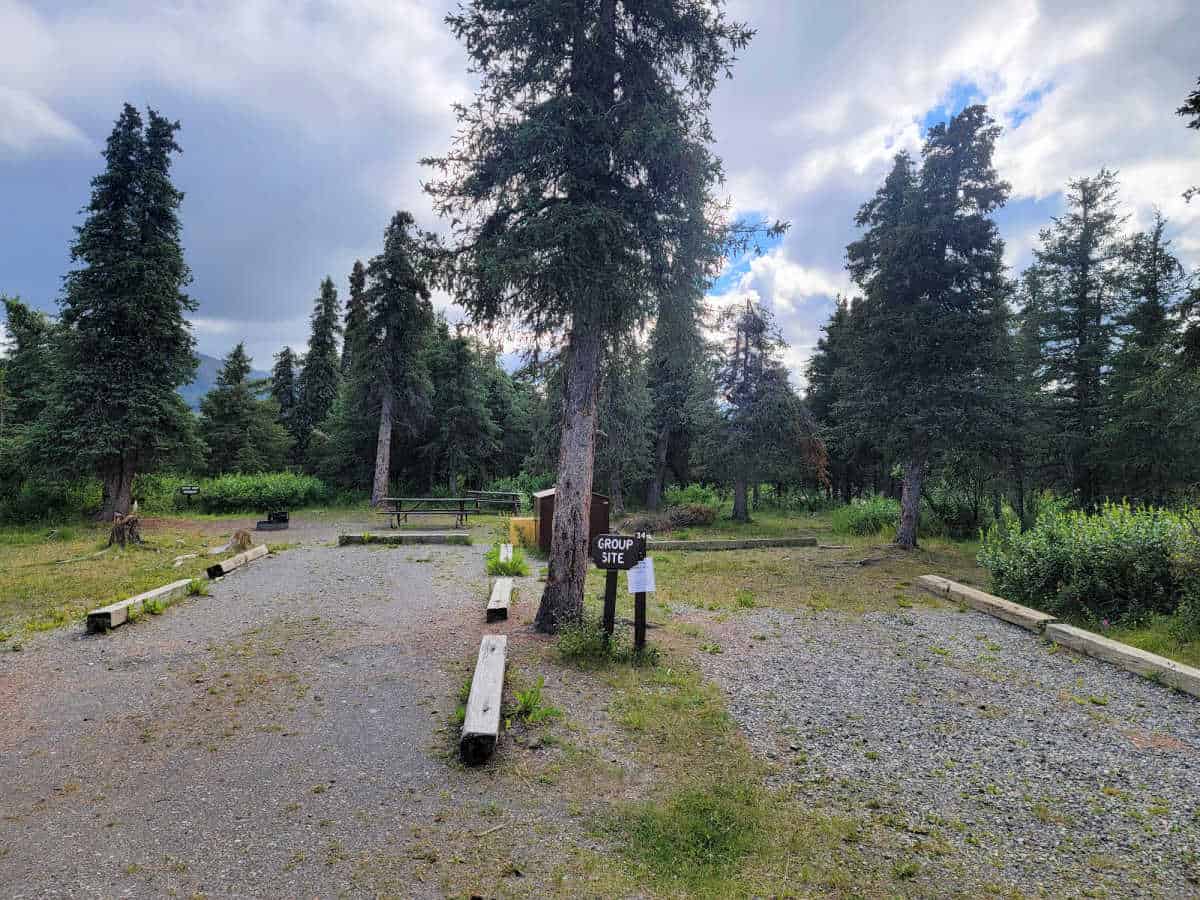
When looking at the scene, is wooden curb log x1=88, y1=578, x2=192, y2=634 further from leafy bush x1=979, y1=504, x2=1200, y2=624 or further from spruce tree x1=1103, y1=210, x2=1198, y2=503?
spruce tree x1=1103, y1=210, x2=1198, y2=503

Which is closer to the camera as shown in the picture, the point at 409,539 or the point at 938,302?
the point at 938,302

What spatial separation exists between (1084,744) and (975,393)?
9.92 m

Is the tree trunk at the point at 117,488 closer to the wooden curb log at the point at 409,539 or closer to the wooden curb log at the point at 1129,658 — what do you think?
the wooden curb log at the point at 409,539

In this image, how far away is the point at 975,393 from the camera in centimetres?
1276

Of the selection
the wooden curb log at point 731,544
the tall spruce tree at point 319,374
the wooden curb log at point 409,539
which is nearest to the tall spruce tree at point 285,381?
the tall spruce tree at point 319,374

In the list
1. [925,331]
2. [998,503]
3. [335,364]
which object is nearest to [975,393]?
[925,331]

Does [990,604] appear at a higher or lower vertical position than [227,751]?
higher

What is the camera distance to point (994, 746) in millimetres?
4484

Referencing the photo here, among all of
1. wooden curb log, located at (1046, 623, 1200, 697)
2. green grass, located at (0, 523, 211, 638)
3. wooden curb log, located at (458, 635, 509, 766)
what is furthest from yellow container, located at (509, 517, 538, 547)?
wooden curb log, located at (1046, 623, 1200, 697)

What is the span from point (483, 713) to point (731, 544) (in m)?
11.8

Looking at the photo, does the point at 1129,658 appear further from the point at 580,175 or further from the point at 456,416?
the point at 456,416

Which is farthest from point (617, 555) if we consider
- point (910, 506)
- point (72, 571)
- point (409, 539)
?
point (910, 506)

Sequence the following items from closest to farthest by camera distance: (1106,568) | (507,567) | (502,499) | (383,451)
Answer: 1. (1106,568)
2. (507,567)
3. (502,499)
4. (383,451)

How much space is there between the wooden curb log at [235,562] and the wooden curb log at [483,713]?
23.3ft
